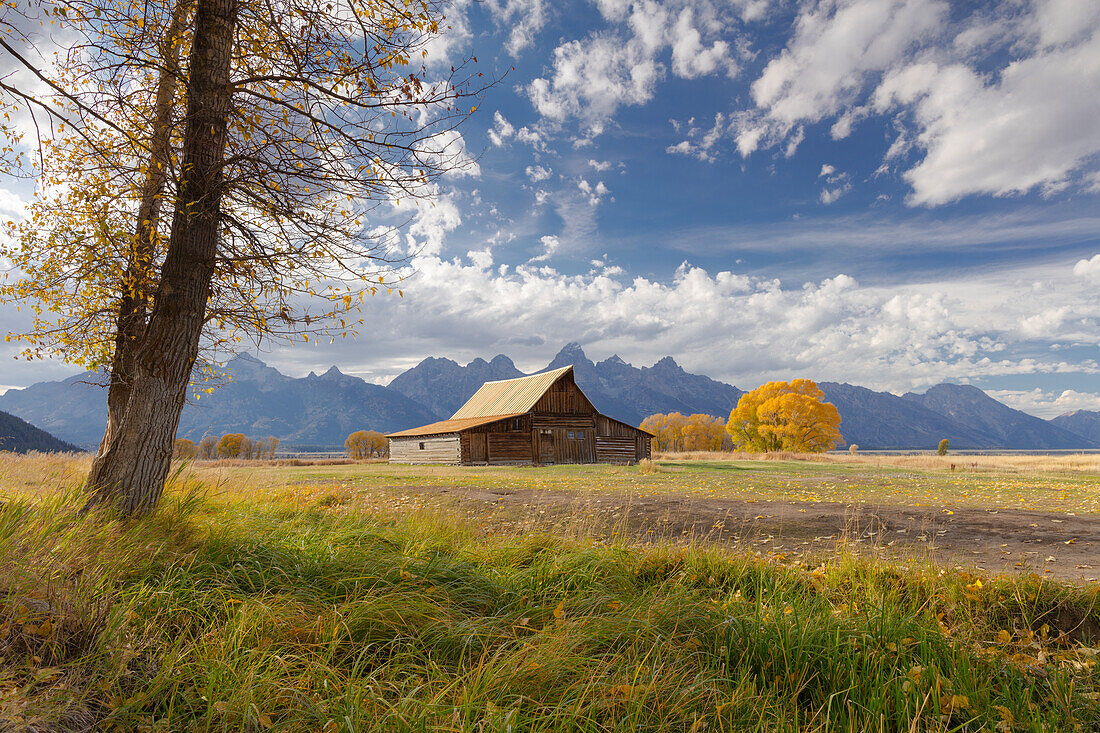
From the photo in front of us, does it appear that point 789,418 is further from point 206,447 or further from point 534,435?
point 206,447

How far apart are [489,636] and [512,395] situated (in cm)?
3962

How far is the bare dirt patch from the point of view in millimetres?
6648

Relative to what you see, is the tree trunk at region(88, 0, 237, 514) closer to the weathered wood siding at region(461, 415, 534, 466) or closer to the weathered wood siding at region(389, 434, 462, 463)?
the weathered wood siding at region(461, 415, 534, 466)

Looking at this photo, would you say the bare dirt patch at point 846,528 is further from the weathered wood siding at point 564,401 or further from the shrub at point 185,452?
the weathered wood siding at point 564,401

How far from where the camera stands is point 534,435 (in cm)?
3828

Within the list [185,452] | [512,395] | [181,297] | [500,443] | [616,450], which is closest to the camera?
[181,297]

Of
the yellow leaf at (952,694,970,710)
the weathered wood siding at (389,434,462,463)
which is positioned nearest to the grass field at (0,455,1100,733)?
the yellow leaf at (952,694,970,710)

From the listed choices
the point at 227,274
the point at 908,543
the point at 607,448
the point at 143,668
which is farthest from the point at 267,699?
the point at 607,448

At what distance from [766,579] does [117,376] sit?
7.89m

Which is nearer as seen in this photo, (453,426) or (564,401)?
(453,426)

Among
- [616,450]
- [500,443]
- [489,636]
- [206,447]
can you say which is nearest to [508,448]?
[500,443]

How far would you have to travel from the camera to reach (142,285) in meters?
6.60

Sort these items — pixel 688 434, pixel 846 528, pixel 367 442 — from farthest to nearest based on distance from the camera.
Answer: pixel 688 434 < pixel 367 442 < pixel 846 528

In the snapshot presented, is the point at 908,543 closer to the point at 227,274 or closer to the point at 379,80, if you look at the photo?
the point at 379,80
